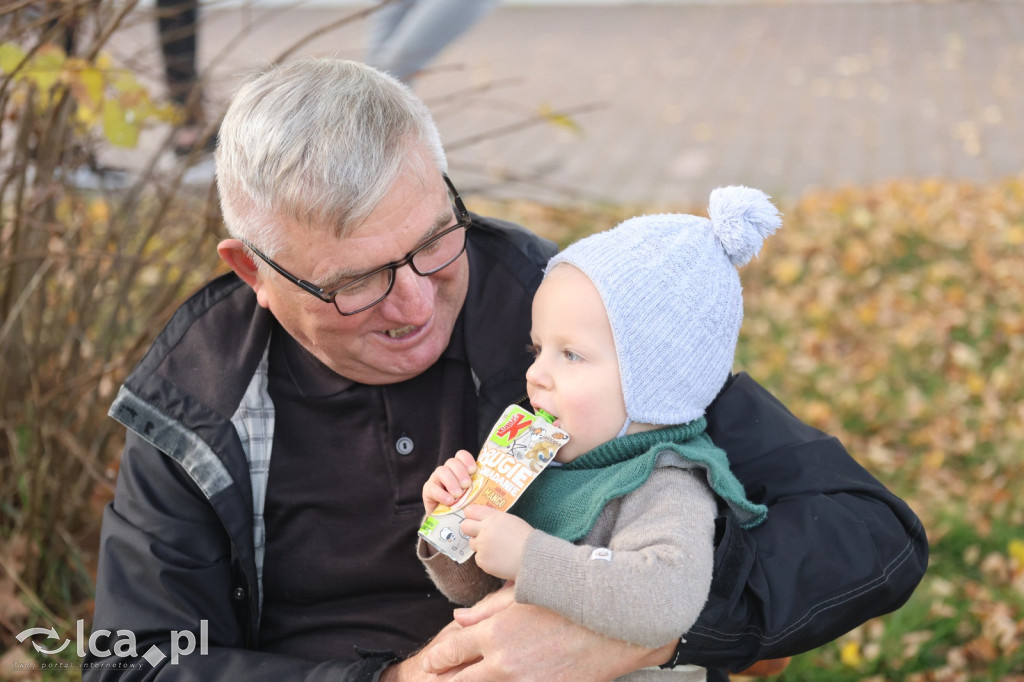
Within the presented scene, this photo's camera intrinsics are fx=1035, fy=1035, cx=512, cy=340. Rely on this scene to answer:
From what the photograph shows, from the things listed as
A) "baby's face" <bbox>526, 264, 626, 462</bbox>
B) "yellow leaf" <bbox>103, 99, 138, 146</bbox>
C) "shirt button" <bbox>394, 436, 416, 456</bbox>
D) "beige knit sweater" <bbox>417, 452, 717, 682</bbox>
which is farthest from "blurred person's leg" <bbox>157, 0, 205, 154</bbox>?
"beige knit sweater" <bbox>417, 452, 717, 682</bbox>

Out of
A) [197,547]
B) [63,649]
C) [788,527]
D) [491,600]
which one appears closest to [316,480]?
[197,547]

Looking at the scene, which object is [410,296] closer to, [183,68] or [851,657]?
[851,657]

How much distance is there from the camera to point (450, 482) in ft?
6.77

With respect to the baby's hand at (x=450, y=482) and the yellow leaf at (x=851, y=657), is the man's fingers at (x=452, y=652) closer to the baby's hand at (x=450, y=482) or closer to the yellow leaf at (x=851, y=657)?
the baby's hand at (x=450, y=482)

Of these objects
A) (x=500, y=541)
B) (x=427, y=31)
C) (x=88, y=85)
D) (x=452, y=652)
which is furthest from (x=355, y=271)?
(x=427, y=31)

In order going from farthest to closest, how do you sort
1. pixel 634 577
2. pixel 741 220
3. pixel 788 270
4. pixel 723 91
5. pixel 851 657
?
pixel 723 91 → pixel 788 270 → pixel 851 657 → pixel 741 220 → pixel 634 577

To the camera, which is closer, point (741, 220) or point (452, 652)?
point (452, 652)

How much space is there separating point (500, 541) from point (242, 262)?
933 mm

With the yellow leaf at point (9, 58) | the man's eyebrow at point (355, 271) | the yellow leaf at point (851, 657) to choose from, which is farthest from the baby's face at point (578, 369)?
the yellow leaf at point (851, 657)

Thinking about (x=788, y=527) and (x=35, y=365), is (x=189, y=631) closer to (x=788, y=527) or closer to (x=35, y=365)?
(x=788, y=527)

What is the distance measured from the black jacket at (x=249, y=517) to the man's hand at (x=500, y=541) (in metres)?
0.42

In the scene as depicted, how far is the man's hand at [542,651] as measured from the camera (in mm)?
1943

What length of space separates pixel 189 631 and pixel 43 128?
1.94m

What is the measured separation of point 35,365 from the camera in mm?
3449
